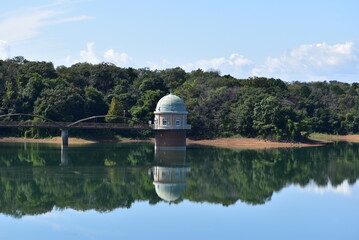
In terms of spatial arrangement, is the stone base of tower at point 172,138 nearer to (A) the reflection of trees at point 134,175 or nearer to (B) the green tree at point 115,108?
(A) the reflection of trees at point 134,175

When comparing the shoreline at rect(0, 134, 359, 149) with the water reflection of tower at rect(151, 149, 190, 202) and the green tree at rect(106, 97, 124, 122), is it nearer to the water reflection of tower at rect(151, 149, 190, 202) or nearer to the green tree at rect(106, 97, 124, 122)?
the green tree at rect(106, 97, 124, 122)

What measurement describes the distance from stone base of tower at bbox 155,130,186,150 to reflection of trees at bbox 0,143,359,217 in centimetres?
205

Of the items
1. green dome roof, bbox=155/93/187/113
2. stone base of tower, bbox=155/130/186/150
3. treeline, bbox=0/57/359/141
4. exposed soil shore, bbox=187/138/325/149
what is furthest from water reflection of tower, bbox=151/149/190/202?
treeline, bbox=0/57/359/141

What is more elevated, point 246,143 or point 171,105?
point 171,105

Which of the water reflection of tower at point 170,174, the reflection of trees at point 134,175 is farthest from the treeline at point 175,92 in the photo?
the water reflection of tower at point 170,174

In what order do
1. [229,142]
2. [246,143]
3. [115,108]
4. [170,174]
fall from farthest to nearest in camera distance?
[115,108] → [229,142] → [246,143] → [170,174]

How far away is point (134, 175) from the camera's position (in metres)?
46.3

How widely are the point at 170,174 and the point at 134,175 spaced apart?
3.09 m

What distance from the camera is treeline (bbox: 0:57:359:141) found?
83062 mm

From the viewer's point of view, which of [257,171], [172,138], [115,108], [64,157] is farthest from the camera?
[115,108]

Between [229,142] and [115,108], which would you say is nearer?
[229,142]

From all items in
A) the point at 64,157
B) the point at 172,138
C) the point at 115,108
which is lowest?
the point at 64,157

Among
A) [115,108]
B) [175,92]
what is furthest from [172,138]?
[175,92]

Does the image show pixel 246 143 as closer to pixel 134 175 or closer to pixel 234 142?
pixel 234 142
